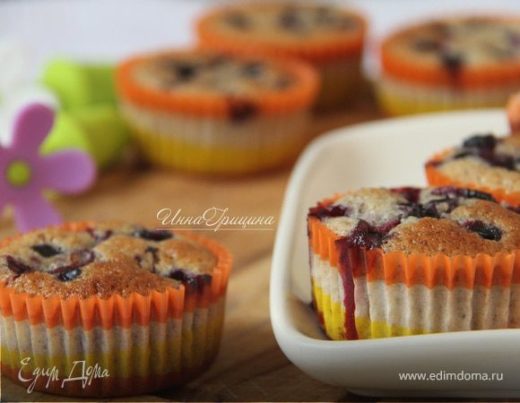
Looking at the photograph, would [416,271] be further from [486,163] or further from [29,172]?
[29,172]

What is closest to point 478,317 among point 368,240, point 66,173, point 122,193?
point 368,240

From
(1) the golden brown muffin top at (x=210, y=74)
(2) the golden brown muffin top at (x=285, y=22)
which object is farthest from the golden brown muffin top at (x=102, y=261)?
(2) the golden brown muffin top at (x=285, y=22)

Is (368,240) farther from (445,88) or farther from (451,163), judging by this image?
(445,88)

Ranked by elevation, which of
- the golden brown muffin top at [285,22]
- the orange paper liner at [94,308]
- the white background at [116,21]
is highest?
the orange paper liner at [94,308]

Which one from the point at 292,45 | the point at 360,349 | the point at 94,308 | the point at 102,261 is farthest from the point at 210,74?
the point at 360,349

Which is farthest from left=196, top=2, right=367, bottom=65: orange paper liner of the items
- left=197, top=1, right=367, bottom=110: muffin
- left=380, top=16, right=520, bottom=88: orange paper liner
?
left=380, top=16, right=520, bottom=88: orange paper liner

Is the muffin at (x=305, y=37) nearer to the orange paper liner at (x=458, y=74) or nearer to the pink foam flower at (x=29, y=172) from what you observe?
the orange paper liner at (x=458, y=74)

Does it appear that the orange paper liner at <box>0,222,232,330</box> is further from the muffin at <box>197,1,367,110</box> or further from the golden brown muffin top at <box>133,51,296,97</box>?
the muffin at <box>197,1,367,110</box>
